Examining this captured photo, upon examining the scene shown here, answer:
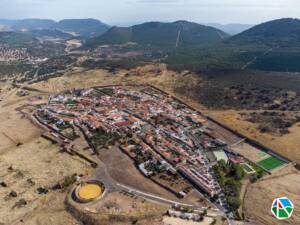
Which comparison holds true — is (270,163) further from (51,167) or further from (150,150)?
(51,167)

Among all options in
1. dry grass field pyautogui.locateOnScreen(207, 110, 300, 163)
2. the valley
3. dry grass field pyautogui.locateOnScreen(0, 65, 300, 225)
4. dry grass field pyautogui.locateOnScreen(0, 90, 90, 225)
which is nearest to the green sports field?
the valley

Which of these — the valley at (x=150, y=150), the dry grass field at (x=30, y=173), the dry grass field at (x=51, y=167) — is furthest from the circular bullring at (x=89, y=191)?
the dry grass field at (x=51, y=167)

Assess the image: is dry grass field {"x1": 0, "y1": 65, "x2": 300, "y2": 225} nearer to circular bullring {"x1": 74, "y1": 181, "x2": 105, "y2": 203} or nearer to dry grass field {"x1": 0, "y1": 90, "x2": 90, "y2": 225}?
dry grass field {"x1": 0, "y1": 90, "x2": 90, "y2": 225}

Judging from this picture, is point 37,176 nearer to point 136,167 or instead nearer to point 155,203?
point 136,167

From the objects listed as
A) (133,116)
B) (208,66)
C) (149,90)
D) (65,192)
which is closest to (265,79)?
(208,66)

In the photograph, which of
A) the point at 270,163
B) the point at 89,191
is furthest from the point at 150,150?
the point at 270,163

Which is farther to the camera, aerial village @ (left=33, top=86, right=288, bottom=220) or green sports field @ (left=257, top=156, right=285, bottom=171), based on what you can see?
green sports field @ (left=257, top=156, right=285, bottom=171)
